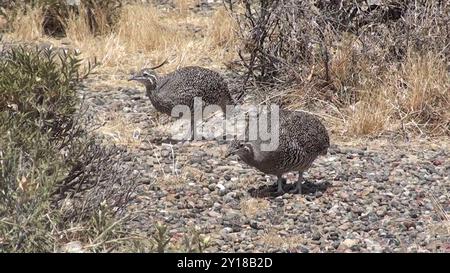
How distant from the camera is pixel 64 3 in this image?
34.9 ft

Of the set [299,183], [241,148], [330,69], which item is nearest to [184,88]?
[330,69]

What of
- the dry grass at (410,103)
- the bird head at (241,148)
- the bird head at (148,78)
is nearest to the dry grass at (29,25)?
the bird head at (148,78)

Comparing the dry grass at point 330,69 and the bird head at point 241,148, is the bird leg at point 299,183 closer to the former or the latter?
the bird head at point 241,148

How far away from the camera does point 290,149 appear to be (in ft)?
21.3

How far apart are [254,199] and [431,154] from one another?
1680 mm

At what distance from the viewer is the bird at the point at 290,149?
6490 mm

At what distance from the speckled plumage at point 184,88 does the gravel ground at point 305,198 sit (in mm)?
297

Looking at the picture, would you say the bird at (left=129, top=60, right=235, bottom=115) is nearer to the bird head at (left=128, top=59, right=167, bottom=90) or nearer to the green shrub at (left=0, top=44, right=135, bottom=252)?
the bird head at (left=128, top=59, right=167, bottom=90)

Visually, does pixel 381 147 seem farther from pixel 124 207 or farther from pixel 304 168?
pixel 124 207

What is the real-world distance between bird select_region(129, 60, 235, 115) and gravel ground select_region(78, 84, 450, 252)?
11.8 inches

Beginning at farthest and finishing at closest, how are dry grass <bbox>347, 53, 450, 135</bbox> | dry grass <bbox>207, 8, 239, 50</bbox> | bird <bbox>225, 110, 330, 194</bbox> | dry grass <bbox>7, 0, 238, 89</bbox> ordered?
1. dry grass <bbox>207, 8, 239, 50</bbox>
2. dry grass <bbox>7, 0, 238, 89</bbox>
3. dry grass <bbox>347, 53, 450, 135</bbox>
4. bird <bbox>225, 110, 330, 194</bbox>

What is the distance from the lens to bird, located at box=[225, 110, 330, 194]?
6490 mm

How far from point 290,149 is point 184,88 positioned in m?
1.81
